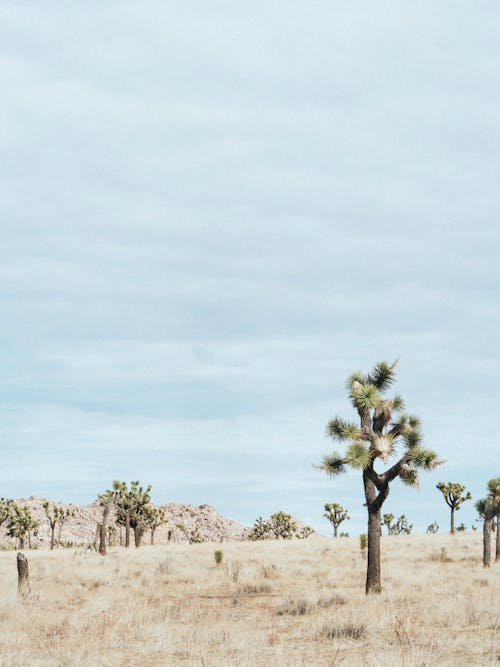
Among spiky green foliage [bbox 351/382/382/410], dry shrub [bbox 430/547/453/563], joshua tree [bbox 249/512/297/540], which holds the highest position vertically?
spiky green foliage [bbox 351/382/382/410]

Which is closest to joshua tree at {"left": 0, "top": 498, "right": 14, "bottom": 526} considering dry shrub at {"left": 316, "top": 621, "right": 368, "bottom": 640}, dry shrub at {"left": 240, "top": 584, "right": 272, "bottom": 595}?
dry shrub at {"left": 240, "top": 584, "right": 272, "bottom": 595}

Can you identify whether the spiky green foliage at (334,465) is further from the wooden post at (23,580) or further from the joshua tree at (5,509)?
the joshua tree at (5,509)

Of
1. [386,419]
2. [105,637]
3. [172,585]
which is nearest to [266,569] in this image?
[172,585]

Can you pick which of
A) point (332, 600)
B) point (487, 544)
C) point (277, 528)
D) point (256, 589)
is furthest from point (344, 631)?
point (277, 528)

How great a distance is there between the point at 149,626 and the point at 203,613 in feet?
13.5

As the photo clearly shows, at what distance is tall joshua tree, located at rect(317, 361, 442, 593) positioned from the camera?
22484 millimetres

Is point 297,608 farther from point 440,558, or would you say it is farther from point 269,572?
point 440,558

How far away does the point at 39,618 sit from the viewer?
55.7ft

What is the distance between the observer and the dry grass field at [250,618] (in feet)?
40.7

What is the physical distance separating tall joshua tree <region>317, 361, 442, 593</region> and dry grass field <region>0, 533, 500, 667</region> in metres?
2.38

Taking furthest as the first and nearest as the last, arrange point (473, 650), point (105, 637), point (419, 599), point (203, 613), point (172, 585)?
1. point (172, 585)
2. point (419, 599)
3. point (203, 613)
4. point (105, 637)
5. point (473, 650)

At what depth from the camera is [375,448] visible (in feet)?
74.8

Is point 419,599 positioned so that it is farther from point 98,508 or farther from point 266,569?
point 98,508

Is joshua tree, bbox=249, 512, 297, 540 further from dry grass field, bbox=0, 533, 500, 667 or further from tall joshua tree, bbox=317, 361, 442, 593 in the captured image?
tall joshua tree, bbox=317, 361, 442, 593
